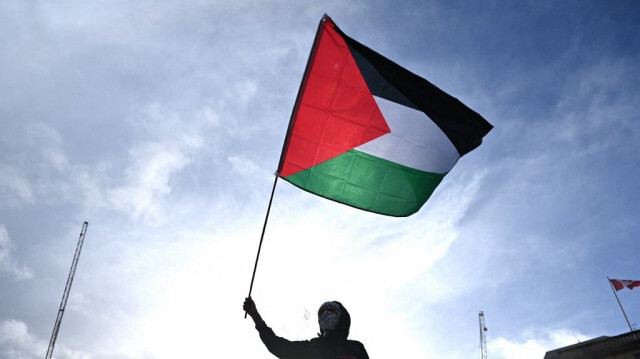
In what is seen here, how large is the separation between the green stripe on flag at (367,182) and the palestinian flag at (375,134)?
0.02m

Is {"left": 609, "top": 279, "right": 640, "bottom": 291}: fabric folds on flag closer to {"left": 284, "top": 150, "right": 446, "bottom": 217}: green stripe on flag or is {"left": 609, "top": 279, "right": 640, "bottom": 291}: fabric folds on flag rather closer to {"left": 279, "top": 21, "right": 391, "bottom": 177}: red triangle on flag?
{"left": 284, "top": 150, "right": 446, "bottom": 217}: green stripe on flag

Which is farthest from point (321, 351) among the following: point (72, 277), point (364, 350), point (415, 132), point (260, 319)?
point (72, 277)

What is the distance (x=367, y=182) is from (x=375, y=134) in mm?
968

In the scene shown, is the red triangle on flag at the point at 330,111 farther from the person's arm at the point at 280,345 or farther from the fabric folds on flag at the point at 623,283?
the fabric folds on flag at the point at 623,283

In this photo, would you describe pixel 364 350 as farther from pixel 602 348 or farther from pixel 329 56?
pixel 602 348

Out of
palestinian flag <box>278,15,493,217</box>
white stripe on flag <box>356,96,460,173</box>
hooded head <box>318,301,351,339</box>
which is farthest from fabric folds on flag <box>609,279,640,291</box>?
hooded head <box>318,301,351,339</box>

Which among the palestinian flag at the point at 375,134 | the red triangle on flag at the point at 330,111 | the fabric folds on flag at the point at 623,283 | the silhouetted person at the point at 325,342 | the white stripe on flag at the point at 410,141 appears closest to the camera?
the silhouetted person at the point at 325,342

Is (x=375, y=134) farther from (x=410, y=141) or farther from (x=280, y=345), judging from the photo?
(x=280, y=345)

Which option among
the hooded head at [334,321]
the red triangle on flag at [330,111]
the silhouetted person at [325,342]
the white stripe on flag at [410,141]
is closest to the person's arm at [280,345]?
the silhouetted person at [325,342]

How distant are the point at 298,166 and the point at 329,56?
7.03ft

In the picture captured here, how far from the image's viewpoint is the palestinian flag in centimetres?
734

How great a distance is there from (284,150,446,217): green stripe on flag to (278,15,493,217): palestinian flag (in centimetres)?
2

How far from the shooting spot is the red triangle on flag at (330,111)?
7191mm

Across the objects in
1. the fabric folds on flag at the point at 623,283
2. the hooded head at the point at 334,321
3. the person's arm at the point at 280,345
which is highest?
the fabric folds on flag at the point at 623,283
